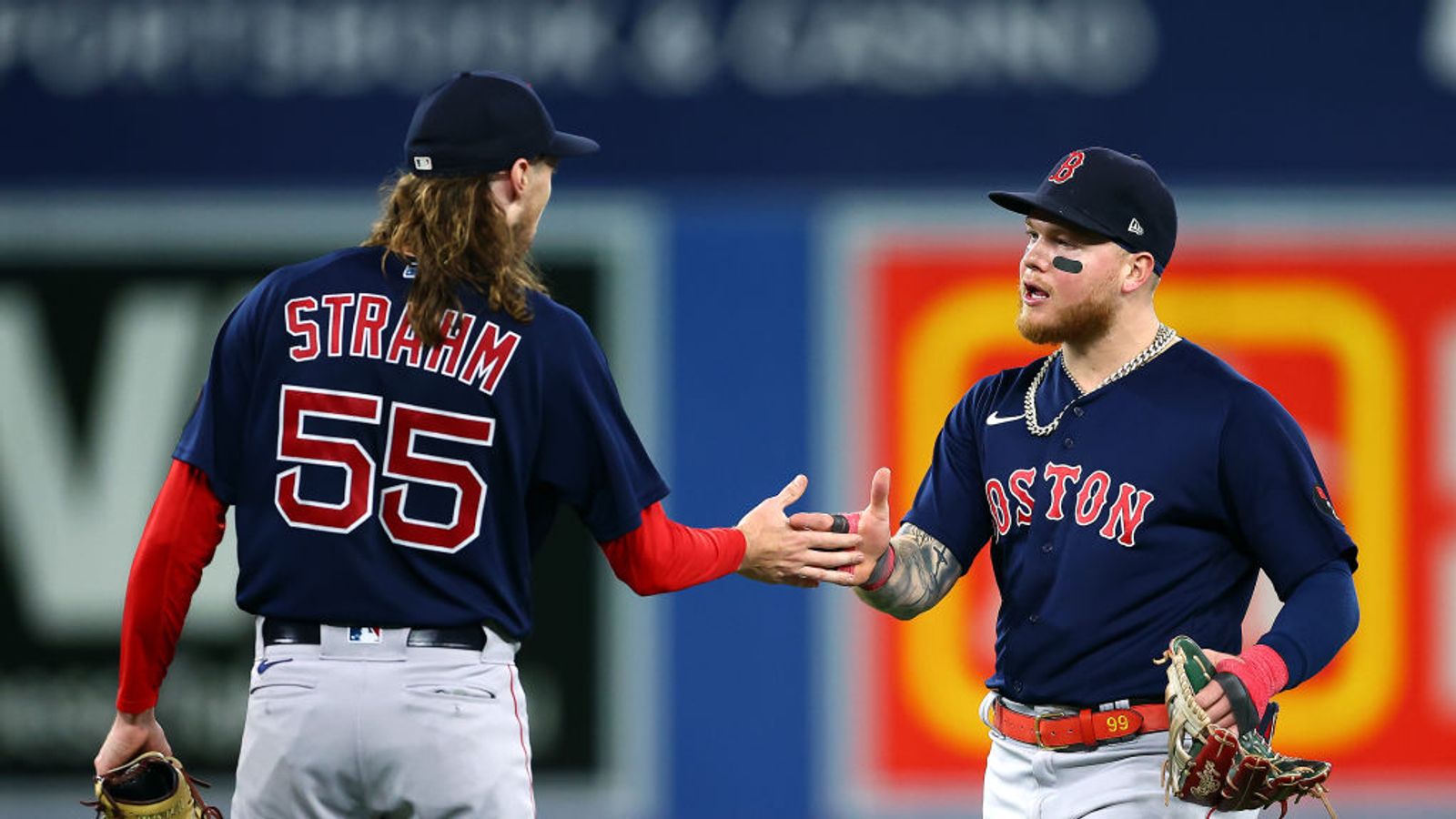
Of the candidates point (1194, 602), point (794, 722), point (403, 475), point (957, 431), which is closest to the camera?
point (403, 475)

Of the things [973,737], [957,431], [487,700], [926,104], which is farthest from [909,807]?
[487,700]

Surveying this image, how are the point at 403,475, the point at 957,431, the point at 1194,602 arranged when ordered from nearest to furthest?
the point at 403,475 < the point at 1194,602 < the point at 957,431

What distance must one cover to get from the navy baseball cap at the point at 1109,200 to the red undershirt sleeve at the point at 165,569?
170 cm

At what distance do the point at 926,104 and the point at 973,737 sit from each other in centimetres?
225

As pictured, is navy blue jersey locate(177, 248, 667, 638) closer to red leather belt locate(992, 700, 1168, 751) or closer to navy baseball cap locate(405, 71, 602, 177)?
navy baseball cap locate(405, 71, 602, 177)

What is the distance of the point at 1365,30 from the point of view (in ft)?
→ 23.7

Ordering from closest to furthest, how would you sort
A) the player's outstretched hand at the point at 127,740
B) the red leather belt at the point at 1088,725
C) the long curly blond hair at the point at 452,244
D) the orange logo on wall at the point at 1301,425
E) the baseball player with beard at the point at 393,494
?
the baseball player with beard at the point at 393,494, the long curly blond hair at the point at 452,244, the player's outstretched hand at the point at 127,740, the red leather belt at the point at 1088,725, the orange logo on wall at the point at 1301,425

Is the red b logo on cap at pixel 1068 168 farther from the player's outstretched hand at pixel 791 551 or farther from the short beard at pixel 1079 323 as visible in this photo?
the player's outstretched hand at pixel 791 551

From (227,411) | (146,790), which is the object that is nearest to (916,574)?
(227,411)

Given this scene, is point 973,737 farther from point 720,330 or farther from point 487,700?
point 487,700

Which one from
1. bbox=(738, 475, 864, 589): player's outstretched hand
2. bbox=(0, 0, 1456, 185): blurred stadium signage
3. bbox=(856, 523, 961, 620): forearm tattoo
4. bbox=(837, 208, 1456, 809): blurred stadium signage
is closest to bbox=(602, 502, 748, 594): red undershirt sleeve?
bbox=(738, 475, 864, 589): player's outstretched hand

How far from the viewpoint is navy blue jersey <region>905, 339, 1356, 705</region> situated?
3.84 m

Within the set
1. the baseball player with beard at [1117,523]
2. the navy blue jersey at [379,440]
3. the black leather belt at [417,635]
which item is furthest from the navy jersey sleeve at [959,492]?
the black leather belt at [417,635]

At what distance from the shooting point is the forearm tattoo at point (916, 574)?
428 centimetres
